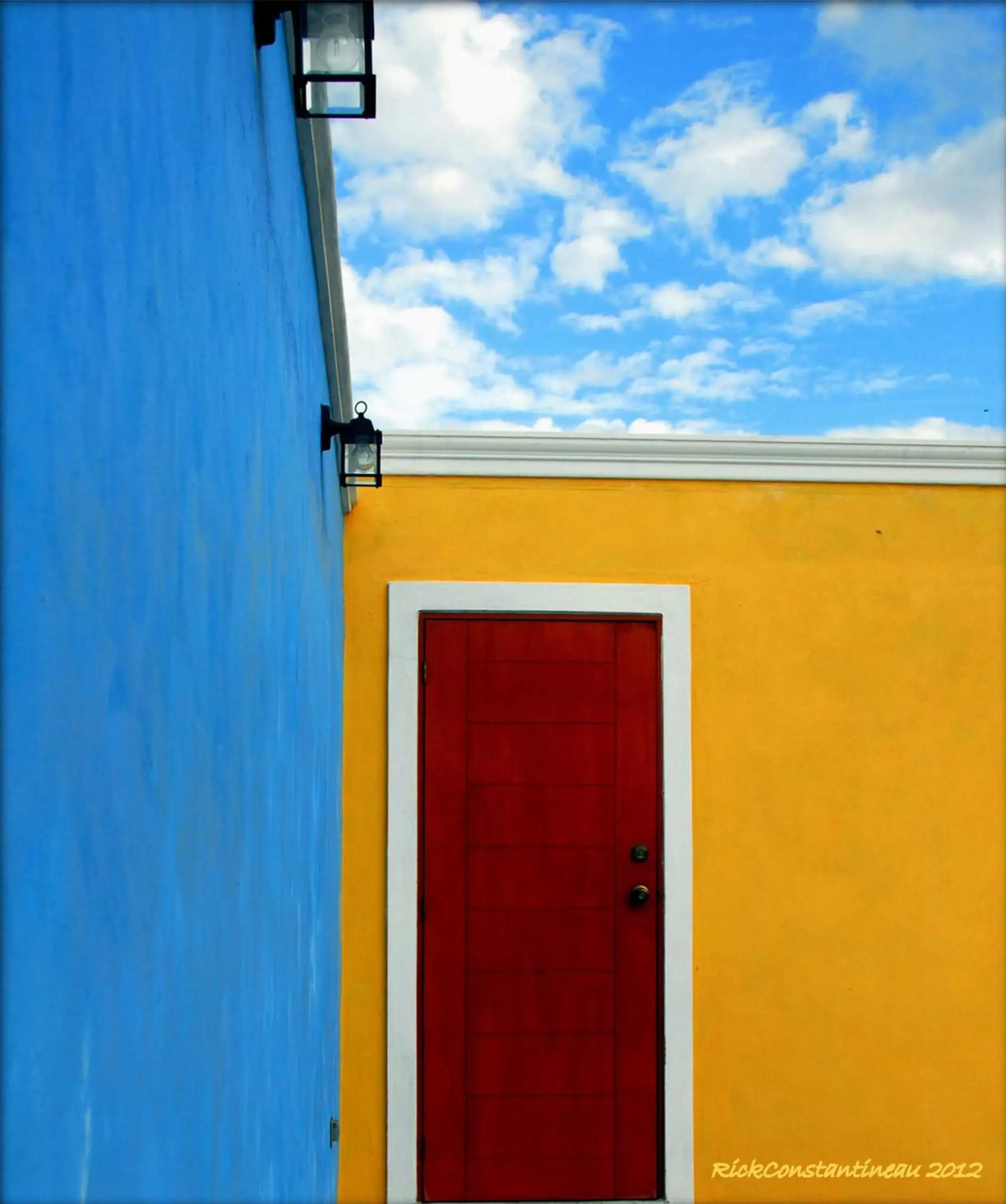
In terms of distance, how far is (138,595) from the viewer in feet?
2.39

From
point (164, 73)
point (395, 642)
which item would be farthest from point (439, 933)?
point (164, 73)

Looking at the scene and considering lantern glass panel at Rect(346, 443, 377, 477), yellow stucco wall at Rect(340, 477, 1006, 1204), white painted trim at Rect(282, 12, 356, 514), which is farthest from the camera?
yellow stucco wall at Rect(340, 477, 1006, 1204)

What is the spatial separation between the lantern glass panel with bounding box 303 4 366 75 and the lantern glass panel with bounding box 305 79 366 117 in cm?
3

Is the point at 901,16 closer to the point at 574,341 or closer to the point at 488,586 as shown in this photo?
the point at 488,586

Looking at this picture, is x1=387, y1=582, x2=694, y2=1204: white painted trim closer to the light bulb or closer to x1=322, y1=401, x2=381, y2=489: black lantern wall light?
x1=322, y1=401, x2=381, y2=489: black lantern wall light

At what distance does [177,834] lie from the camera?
90 centimetres

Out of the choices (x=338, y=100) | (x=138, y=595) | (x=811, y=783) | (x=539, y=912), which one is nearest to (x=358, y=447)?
(x=338, y=100)

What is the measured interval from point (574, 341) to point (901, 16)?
17.6 feet

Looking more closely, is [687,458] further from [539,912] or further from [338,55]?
[338,55]

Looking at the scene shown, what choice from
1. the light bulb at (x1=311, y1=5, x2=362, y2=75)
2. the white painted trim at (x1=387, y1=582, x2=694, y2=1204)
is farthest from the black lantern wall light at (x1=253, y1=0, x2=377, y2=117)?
the white painted trim at (x1=387, y1=582, x2=694, y2=1204)

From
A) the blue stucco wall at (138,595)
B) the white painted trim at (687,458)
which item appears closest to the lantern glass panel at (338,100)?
the blue stucco wall at (138,595)

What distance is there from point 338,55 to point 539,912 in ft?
10.1

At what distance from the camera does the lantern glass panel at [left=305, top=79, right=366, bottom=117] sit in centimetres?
166

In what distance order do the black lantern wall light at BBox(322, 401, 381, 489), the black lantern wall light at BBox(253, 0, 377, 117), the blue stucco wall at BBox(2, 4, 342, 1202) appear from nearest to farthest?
the blue stucco wall at BBox(2, 4, 342, 1202) < the black lantern wall light at BBox(253, 0, 377, 117) < the black lantern wall light at BBox(322, 401, 381, 489)
